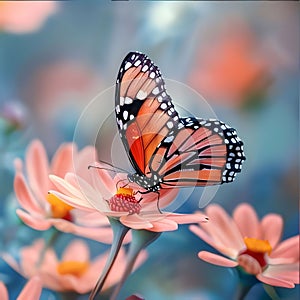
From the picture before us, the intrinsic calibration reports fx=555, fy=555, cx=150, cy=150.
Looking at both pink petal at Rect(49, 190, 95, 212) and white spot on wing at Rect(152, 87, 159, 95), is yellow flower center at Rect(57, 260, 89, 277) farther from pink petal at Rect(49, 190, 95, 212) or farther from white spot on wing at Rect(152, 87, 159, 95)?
white spot on wing at Rect(152, 87, 159, 95)

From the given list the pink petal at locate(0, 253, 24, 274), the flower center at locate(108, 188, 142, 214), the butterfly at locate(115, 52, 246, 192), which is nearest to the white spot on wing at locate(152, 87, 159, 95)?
the butterfly at locate(115, 52, 246, 192)

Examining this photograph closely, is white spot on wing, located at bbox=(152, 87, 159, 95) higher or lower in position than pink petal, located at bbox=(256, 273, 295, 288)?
higher

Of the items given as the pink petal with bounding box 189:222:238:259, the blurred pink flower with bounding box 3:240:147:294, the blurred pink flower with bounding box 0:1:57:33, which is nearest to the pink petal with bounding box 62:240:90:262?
the blurred pink flower with bounding box 3:240:147:294

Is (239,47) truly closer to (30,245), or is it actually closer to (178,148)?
(178,148)

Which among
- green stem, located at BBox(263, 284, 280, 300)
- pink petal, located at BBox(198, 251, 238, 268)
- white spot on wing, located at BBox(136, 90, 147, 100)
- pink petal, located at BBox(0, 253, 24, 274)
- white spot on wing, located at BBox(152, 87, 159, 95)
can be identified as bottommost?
pink petal, located at BBox(0, 253, 24, 274)

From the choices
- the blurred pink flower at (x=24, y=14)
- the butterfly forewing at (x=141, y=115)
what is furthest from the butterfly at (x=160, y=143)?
the blurred pink flower at (x=24, y=14)

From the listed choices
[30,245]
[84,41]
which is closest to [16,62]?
[84,41]

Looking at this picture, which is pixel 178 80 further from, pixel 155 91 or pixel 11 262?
pixel 11 262
